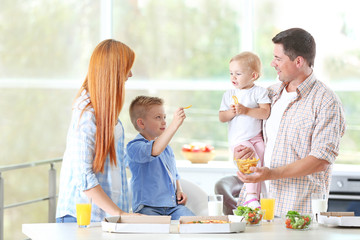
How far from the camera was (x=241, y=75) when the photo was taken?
343 centimetres

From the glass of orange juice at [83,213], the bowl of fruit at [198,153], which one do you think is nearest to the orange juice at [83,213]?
the glass of orange juice at [83,213]

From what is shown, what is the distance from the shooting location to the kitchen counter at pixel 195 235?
235 cm

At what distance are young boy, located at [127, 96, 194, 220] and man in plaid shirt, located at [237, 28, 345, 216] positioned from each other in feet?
1.69

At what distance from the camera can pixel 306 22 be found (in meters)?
5.38

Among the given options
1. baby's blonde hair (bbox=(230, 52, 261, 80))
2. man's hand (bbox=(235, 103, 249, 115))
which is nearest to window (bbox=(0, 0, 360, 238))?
baby's blonde hair (bbox=(230, 52, 261, 80))

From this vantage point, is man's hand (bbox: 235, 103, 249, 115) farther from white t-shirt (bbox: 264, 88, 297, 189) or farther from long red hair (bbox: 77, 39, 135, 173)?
long red hair (bbox: 77, 39, 135, 173)

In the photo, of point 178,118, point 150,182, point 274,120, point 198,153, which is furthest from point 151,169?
point 198,153

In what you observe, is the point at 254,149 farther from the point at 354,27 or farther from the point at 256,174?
the point at 354,27

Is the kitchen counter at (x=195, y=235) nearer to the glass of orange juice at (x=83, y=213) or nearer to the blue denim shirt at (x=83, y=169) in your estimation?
the glass of orange juice at (x=83, y=213)

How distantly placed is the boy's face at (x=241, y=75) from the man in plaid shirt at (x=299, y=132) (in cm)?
35

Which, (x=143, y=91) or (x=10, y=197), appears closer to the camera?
(x=143, y=91)

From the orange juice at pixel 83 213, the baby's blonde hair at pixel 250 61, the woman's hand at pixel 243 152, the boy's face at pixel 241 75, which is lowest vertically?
the orange juice at pixel 83 213

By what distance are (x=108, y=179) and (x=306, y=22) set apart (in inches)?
127

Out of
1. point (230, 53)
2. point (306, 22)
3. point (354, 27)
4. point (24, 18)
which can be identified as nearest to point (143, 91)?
point (230, 53)
